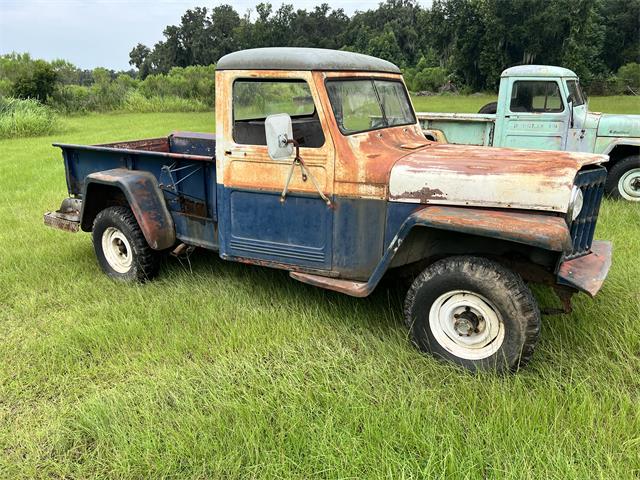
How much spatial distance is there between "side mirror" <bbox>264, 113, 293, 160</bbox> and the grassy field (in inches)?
46.9

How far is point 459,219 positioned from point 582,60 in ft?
104

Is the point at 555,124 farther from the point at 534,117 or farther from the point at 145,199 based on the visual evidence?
the point at 145,199

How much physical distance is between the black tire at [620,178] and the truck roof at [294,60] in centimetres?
473

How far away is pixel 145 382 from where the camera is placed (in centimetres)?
305

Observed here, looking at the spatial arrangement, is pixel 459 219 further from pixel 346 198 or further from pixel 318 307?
pixel 318 307

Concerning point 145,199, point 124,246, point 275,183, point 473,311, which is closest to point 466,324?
point 473,311

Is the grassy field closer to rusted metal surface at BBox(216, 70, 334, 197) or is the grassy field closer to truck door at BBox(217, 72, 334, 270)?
truck door at BBox(217, 72, 334, 270)

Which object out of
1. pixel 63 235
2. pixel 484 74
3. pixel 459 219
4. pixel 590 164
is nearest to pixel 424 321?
pixel 459 219

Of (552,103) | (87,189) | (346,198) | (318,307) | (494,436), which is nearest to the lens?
(494,436)

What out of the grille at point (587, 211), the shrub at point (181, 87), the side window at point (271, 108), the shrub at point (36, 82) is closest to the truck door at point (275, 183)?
the side window at point (271, 108)

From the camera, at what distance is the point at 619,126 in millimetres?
6906

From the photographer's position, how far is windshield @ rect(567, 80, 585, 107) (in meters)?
7.22

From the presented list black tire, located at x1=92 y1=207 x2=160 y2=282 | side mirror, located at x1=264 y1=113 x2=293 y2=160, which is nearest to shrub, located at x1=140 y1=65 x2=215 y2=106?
black tire, located at x1=92 y1=207 x2=160 y2=282

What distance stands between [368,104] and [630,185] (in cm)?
493
